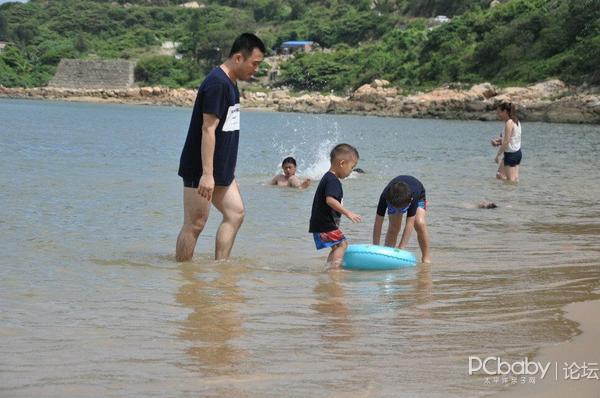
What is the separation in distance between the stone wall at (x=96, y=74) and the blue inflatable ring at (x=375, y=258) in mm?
112112

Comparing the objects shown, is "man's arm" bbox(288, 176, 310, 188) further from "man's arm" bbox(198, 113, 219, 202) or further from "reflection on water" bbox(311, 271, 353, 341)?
"man's arm" bbox(198, 113, 219, 202)

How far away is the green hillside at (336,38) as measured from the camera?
208 feet

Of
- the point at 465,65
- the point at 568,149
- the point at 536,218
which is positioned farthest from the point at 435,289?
the point at 465,65

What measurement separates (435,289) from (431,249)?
240 cm

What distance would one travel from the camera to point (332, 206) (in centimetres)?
730

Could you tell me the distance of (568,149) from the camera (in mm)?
26703

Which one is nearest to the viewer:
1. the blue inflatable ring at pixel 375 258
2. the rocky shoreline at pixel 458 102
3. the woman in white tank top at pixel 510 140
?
the blue inflatable ring at pixel 375 258

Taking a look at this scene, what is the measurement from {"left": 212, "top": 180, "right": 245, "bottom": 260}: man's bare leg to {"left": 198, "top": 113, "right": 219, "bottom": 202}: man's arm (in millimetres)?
315

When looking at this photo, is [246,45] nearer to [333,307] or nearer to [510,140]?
[333,307]

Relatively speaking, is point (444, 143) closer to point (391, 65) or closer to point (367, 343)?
point (367, 343)

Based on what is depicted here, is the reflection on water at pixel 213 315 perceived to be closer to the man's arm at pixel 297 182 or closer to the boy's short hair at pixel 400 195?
the boy's short hair at pixel 400 195

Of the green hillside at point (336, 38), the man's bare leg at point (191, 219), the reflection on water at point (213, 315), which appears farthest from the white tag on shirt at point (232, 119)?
the green hillside at point (336, 38)

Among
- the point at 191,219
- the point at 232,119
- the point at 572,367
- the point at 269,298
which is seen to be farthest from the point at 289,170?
the point at 572,367

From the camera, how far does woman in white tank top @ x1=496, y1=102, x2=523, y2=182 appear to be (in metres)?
15.6
